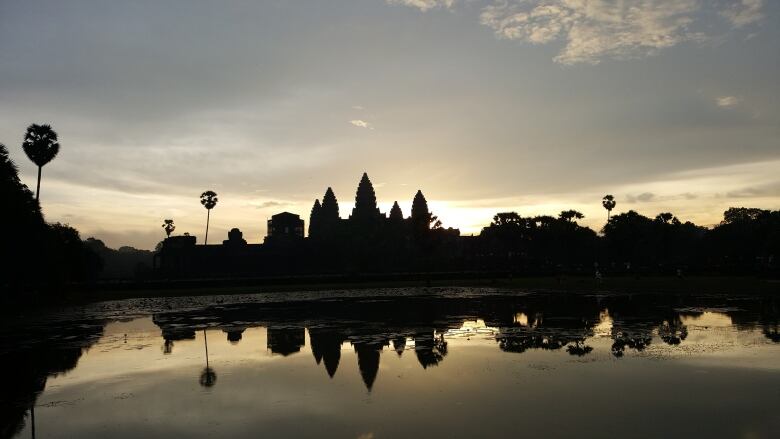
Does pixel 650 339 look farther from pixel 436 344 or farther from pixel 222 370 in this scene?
pixel 222 370

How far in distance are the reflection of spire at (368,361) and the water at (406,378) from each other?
0.25 feet

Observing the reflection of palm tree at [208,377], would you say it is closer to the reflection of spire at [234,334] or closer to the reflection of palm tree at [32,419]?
the reflection of palm tree at [32,419]

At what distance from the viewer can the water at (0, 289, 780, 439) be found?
9594 millimetres

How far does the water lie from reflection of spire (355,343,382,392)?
8 centimetres

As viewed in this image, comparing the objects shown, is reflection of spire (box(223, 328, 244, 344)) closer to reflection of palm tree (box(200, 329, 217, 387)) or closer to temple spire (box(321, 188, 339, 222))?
reflection of palm tree (box(200, 329, 217, 387))

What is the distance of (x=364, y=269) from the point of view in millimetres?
93188

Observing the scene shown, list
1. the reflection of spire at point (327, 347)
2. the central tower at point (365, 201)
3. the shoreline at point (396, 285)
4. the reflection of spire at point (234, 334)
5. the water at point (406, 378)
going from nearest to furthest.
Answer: the water at point (406, 378) < the reflection of spire at point (327, 347) < the reflection of spire at point (234, 334) < the shoreline at point (396, 285) < the central tower at point (365, 201)

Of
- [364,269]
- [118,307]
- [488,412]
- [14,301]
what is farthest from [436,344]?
[364,269]

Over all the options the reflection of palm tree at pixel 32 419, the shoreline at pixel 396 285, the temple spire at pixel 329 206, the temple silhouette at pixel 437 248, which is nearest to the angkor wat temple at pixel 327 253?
the temple silhouette at pixel 437 248

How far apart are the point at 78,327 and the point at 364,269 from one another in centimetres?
6758

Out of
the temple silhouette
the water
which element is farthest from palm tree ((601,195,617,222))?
the water

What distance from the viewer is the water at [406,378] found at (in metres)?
9.59

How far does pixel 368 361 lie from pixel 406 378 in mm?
2486

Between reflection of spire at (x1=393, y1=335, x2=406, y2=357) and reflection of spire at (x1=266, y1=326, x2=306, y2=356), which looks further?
reflection of spire at (x1=266, y1=326, x2=306, y2=356)
